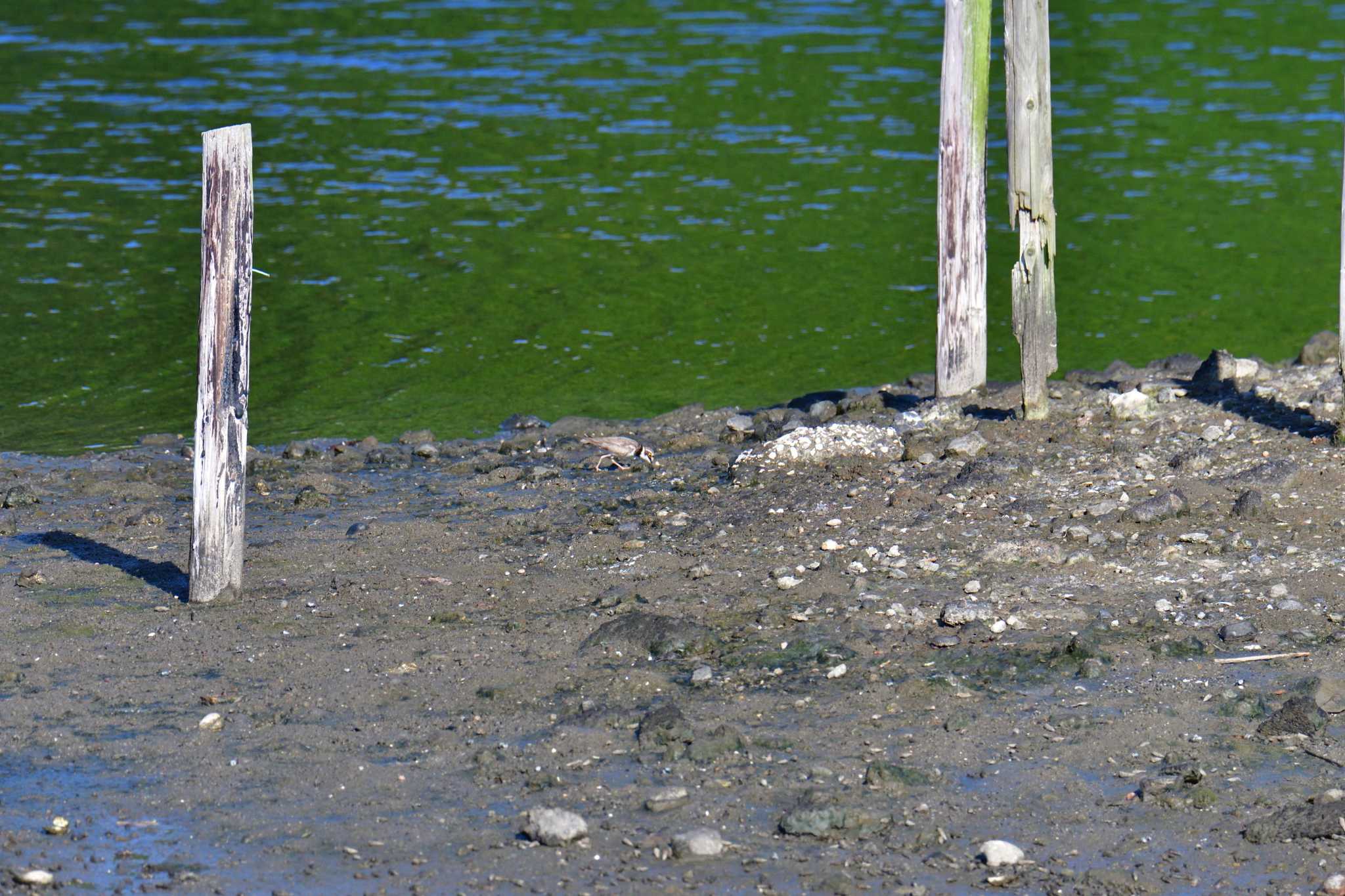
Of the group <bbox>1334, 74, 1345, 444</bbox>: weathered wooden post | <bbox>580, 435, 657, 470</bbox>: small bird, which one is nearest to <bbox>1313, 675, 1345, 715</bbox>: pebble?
<bbox>1334, 74, 1345, 444</bbox>: weathered wooden post

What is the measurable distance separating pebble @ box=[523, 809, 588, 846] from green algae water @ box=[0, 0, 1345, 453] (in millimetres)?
7352

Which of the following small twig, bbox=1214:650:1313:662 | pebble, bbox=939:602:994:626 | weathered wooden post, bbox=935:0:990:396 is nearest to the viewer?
small twig, bbox=1214:650:1313:662

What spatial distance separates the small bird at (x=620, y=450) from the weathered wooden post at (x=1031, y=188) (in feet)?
8.06

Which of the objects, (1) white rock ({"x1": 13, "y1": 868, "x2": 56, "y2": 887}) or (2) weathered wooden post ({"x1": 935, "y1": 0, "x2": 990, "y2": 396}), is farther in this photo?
(2) weathered wooden post ({"x1": 935, "y1": 0, "x2": 990, "y2": 396})

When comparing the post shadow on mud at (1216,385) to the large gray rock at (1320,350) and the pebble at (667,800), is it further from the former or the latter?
the pebble at (667,800)

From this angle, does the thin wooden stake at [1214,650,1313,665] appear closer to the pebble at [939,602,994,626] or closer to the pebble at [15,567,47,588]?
the pebble at [939,602,994,626]

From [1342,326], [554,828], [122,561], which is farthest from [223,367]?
[1342,326]

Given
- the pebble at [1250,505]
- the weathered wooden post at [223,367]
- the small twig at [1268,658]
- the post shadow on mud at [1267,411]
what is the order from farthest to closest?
the post shadow on mud at [1267,411]
the pebble at [1250,505]
the weathered wooden post at [223,367]
the small twig at [1268,658]

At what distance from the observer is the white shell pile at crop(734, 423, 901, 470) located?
33.4ft

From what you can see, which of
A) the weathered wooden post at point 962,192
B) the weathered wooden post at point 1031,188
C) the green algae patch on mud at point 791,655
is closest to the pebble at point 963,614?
the green algae patch on mud at point 791,655

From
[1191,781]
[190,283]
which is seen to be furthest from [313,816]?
[190,283]

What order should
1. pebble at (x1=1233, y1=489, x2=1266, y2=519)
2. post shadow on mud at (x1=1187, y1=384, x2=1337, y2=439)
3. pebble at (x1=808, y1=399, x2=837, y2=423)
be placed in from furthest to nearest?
1. pebble at (x1=808, y1=399, x2=837, y2=423)
2. post shadow on mud at (x1=1187, y1=384, x2=1337, y2=439)
3. pebble at (x1=1233, y1=489, x2=1266, y2=519)

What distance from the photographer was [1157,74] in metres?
29.6

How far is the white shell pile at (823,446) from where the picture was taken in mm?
10172
